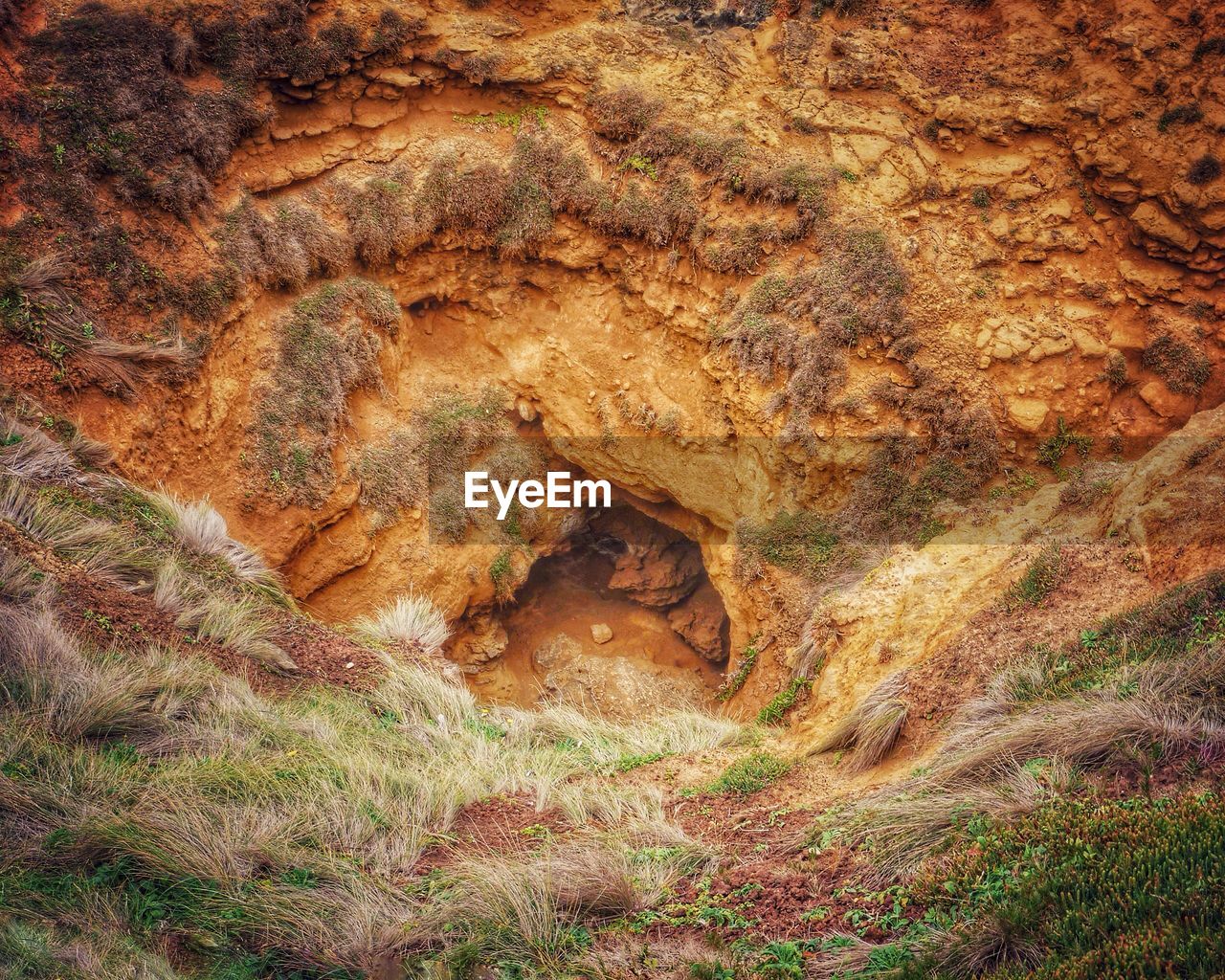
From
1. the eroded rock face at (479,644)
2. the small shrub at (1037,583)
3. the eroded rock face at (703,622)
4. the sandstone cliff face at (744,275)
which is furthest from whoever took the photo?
the eroded rock face at (703,622)

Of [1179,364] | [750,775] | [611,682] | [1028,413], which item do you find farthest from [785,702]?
[1179,364]

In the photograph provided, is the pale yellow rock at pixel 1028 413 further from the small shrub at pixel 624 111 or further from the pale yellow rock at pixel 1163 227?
the small shrub at pixel 624 111

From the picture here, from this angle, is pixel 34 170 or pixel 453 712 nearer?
pixel 453 712

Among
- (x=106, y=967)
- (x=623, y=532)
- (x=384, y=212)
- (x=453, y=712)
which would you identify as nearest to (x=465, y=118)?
(x=384, y=212)

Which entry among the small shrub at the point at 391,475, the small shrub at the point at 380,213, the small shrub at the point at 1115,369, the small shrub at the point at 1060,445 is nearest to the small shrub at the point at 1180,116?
the small shrub at the point at 1115,369

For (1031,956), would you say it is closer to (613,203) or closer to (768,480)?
(768,480)

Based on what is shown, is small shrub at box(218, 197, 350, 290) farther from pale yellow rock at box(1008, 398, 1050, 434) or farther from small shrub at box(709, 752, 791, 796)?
pale yellow rock at box(1008, 398, 1050, 434)
